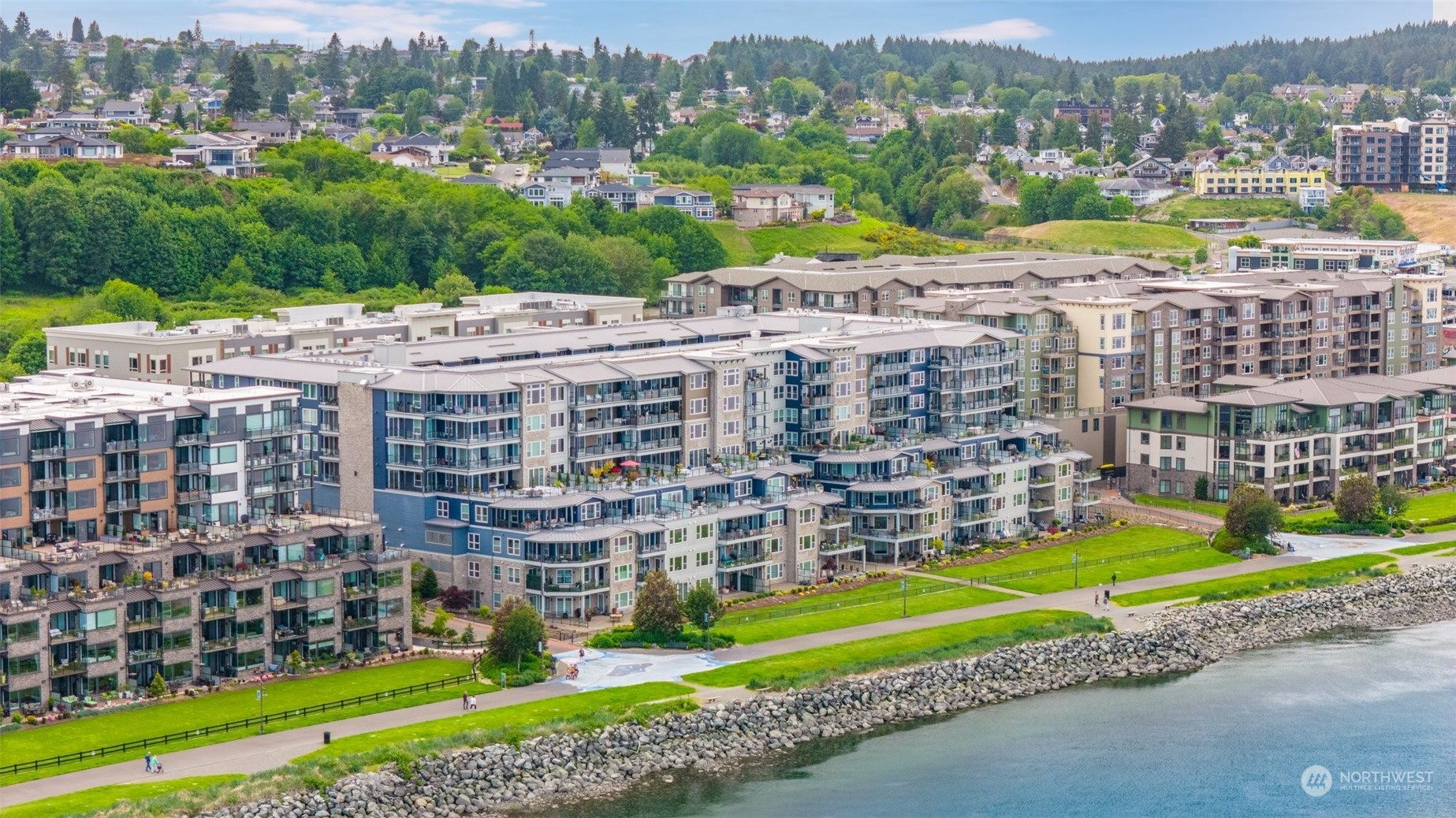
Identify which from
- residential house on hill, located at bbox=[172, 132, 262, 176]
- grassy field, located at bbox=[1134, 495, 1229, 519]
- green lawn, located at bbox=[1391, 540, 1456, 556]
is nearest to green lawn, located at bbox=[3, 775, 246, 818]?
green lawn, located at bbox=[1391, 540, 1456, 556]

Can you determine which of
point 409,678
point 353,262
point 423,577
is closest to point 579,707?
point 409,678

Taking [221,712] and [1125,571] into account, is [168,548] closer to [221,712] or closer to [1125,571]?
[221,712]

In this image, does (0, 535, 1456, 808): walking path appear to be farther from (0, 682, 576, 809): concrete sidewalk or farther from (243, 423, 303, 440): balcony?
(243, 423, 303, 440): balcony

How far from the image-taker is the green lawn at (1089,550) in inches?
3255

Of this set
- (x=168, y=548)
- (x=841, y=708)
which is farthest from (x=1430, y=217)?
(x=168, y=548)

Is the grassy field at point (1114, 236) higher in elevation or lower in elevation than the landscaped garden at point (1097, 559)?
higher

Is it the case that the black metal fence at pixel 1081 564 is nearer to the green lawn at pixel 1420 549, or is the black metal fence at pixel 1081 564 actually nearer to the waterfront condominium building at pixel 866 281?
the green lawn at pixel 1420 549

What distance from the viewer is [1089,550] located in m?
87.3

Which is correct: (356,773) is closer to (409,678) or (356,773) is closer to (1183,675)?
(409,678)

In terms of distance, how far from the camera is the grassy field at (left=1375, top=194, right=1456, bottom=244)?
188625 millimetres

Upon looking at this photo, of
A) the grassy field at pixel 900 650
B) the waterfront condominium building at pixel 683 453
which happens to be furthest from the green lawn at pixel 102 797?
the waterfront condominium building at pixel 683 453

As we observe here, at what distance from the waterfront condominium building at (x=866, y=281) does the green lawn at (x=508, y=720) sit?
4425 centimetres

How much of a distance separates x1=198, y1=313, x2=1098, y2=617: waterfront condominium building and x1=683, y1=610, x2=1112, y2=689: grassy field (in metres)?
7.49

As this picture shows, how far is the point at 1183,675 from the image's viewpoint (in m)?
72.8
